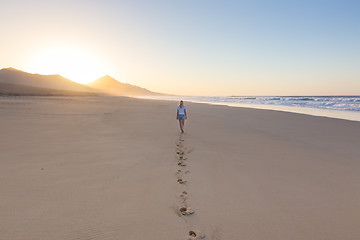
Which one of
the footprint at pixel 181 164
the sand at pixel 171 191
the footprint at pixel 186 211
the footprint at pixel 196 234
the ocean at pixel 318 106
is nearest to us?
the footprint at pixel 196 234

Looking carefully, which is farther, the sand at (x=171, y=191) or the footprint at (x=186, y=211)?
the footprint at (x=186, y=211)

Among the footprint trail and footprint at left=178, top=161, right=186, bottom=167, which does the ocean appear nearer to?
the footprint trail

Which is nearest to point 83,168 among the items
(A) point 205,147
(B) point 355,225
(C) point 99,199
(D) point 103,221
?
(C) point 99,199

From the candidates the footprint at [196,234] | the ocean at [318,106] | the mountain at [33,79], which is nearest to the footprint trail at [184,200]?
the footprint at [196,234]

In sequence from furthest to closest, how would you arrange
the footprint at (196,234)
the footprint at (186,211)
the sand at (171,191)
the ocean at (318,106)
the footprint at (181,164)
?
the ocean at (318,106) → the footprint at (181,164) → the footprint at (186,211) → the sand at (171,191) → the footprint at (196,234)

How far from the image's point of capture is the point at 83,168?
4473 millimetres

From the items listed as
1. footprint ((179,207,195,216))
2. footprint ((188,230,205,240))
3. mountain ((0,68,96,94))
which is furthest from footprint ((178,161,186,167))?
mountain ((0,68,96,94))

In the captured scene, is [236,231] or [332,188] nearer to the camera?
[236,231]

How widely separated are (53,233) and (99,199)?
2.76ft

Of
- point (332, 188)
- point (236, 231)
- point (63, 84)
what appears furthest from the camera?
point (63, 84)

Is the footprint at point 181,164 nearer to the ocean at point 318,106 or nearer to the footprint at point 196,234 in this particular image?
the footprint at point 196,234

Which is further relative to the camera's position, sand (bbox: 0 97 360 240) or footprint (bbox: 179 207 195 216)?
footprint (bbox: 179 207 195 216)

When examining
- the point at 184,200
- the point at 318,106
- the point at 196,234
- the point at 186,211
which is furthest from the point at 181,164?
the point at 318,106

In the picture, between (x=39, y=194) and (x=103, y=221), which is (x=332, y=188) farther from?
(x=39, y=194)
